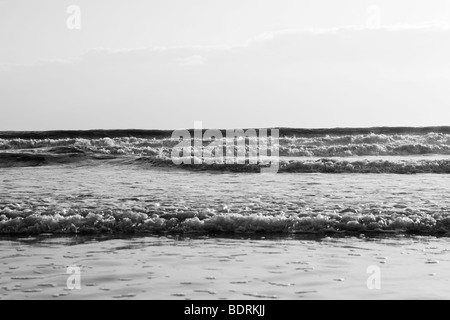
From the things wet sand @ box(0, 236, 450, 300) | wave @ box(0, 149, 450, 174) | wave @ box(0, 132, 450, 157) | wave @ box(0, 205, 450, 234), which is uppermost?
wave @ box(0, 132, 450, 157)

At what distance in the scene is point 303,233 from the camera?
10.2 m

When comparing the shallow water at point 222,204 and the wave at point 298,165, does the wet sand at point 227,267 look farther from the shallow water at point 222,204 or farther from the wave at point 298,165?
the wave at point 298,165

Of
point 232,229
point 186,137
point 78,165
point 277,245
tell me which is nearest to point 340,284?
point 277,245

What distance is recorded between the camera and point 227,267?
7.91 m

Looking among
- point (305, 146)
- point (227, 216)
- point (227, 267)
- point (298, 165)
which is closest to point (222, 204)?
point (227, 216)

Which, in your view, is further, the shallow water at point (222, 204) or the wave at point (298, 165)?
the wave at point (298, 165)

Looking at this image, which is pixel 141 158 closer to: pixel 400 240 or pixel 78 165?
pixel 78 165

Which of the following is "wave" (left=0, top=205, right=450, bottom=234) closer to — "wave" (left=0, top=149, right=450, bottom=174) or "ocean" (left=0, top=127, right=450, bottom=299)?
"ocean" (left=0, top=127, right=450, bottom=299)

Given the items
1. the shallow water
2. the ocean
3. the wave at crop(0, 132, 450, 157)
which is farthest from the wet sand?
the wave at crop(0, 132, 450, 157)

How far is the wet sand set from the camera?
6855mm

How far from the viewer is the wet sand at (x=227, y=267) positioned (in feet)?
22.5

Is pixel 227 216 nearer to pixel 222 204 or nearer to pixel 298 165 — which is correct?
pixel 222 204

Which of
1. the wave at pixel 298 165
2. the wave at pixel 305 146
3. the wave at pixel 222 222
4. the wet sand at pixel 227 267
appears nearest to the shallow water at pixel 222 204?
the wave at pixel 222 222
